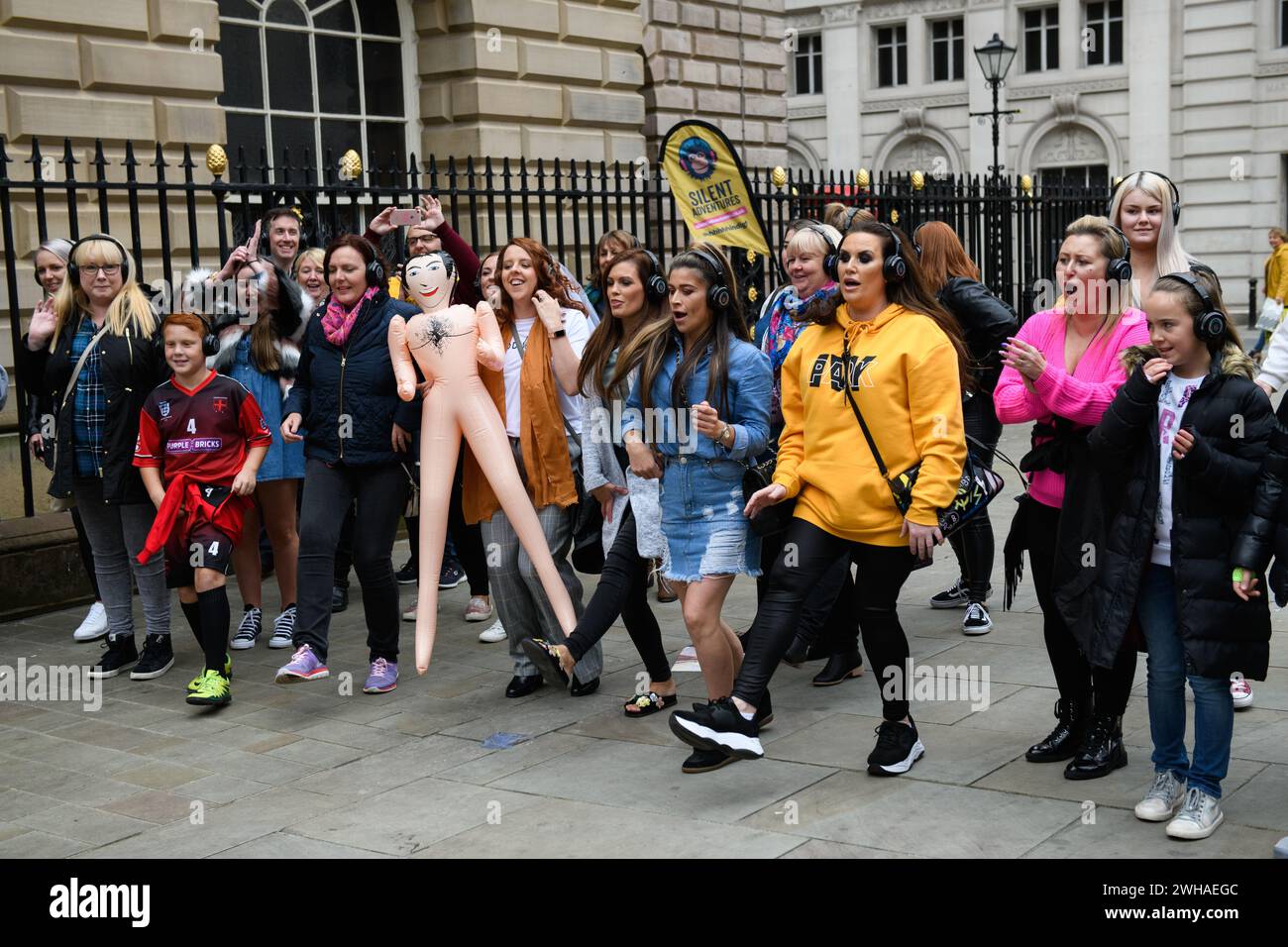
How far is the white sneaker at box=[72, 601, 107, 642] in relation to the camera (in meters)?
7.62

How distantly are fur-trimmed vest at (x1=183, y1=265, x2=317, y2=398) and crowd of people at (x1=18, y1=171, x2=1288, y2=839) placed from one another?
2 centimetres

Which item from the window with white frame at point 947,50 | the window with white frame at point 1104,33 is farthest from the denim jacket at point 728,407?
the window with white frame at point 947,50

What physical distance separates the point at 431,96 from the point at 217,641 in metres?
9.24

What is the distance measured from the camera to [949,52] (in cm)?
3366

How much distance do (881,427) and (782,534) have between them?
4.53 feet

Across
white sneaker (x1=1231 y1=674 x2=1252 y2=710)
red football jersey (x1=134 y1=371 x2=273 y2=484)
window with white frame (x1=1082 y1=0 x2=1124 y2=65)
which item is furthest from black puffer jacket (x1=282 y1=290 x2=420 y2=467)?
window with white frame (x1=1082 y1=0 x2=1124 y2=65)

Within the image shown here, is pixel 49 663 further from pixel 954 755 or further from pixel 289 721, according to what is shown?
pixel 954 755

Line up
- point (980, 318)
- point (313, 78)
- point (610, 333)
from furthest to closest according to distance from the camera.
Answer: point (313, 78), point (980, 318), point (610, 333)

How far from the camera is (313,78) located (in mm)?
13359

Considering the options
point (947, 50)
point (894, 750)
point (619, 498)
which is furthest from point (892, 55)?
point (894, 750)

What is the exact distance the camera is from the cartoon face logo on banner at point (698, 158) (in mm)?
8164

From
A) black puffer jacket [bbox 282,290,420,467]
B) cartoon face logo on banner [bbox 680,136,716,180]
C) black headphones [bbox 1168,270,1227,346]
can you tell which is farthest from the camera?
cartoon face logo on banner [bbox 680,136,716,180]

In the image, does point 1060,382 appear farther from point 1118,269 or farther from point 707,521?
point 707,521

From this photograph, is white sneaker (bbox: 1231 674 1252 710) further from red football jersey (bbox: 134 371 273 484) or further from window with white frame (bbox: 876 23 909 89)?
window with white frame (bbox: 876 23 909 89)
